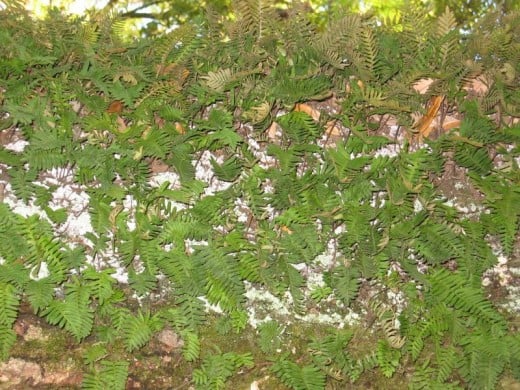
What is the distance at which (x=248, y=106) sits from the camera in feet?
6.86

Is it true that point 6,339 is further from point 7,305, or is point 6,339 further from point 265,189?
point 265,189

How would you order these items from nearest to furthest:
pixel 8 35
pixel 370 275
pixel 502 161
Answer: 1. pixel 8 35
2. pixel 370 275
3. pixel 502 161

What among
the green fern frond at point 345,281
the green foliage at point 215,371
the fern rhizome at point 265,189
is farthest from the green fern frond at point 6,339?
the green fern frond at point 345,281

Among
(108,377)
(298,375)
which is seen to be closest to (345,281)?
(298,375)

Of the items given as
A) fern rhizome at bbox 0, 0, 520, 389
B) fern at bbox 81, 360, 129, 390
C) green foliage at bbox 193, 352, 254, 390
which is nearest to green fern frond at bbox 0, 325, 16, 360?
fern rhizome at bbox 0, 0, 520, 389

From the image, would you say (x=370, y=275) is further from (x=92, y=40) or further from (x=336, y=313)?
(x=92, y=40)

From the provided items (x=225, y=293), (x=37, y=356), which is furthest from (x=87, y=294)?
(x=225, y=293)

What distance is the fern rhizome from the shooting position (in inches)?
77.4

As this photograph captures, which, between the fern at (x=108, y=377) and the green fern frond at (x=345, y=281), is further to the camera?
the green fern frond at (x=345, y=281)

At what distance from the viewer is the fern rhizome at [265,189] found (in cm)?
196

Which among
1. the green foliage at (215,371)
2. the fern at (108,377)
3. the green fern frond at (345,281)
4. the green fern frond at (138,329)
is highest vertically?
the green fern frond at (345,281)

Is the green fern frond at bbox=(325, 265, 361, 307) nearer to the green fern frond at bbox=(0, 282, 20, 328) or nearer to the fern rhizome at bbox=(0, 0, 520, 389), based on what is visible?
the fern rhizome at bbox=(0, 0, 520, 389)

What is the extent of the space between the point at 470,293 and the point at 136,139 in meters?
1.53

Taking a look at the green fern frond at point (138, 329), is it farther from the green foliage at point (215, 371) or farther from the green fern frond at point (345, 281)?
the green fern frond at point (345, 281)
